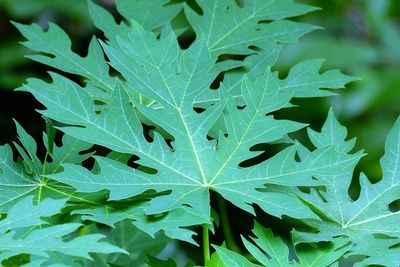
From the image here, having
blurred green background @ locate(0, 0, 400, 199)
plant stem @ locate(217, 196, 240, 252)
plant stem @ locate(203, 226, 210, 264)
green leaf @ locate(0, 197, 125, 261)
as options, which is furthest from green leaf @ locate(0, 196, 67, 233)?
blurred green background @ locate(0, 0, 400, 199)

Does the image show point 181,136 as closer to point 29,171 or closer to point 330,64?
point 29,171

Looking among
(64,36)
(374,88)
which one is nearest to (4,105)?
(374,88)

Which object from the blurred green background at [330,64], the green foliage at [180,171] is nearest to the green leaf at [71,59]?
the green foliage at [180,171]

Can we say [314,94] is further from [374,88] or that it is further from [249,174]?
[374,88]

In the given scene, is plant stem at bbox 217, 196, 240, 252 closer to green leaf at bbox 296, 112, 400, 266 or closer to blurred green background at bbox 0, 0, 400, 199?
green leaf at bbox 296, 112, 400, 266

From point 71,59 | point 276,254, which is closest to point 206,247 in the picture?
point 276,254

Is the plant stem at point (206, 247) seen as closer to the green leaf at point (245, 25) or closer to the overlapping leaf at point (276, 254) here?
the overlapping leaf at point (276, 254)
